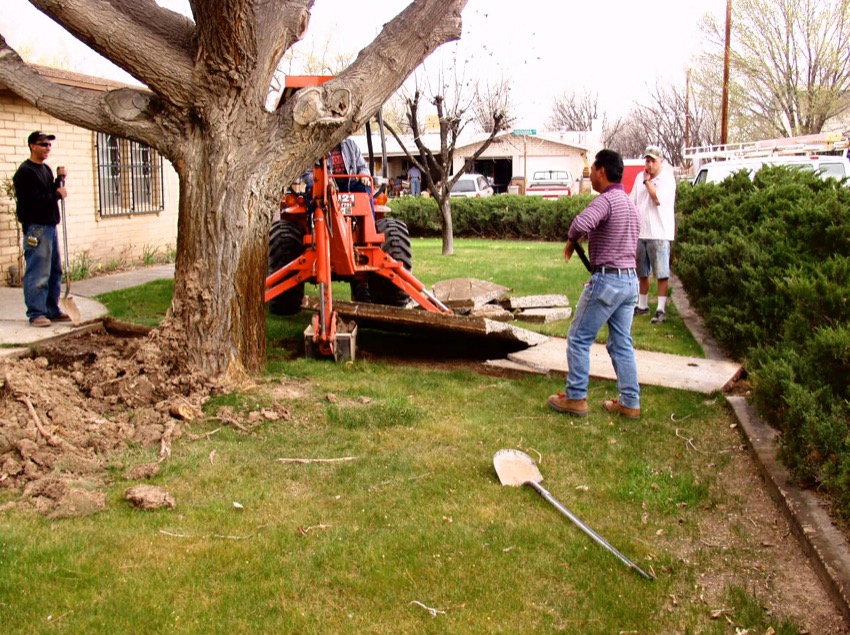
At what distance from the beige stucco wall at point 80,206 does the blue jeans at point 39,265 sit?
3.17 metres

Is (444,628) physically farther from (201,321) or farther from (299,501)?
(201,321)

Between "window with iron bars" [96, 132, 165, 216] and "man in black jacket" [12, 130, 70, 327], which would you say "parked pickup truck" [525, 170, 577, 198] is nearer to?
"window with iron bars" [96, 132, 165, 216]

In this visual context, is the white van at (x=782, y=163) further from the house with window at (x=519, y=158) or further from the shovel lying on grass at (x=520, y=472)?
the house with window at (x=519, y=158)

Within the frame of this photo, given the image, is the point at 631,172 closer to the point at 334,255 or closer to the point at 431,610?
the point at 334,255

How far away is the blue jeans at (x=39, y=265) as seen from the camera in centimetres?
849

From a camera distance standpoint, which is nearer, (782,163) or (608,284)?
(608,284)

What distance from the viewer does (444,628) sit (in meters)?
3.49

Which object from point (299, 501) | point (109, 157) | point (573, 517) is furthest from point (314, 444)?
point (109, 157)

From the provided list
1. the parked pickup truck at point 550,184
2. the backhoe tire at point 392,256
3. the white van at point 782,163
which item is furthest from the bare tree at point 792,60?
the backhoe tire at point 392,256

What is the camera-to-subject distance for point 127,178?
14.6 metres

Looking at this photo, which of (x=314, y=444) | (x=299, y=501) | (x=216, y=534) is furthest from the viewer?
(x=314, y=444)

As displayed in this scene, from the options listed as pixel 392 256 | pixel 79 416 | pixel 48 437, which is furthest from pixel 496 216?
pixel 48 437

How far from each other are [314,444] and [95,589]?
82.5 inches

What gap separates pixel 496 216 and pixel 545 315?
1562 cm
